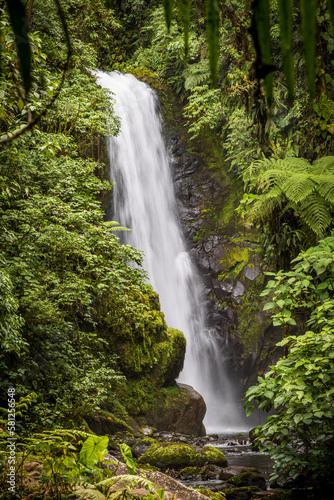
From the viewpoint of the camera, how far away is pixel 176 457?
21.5ft

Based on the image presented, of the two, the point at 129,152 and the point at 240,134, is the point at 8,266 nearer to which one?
the point at 240,134

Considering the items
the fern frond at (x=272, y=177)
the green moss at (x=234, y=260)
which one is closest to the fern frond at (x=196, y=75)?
the green moss at (x=234, y=260)

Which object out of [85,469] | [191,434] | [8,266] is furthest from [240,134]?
[85,469]

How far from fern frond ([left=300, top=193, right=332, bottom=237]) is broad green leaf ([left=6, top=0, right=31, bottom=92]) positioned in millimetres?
4245

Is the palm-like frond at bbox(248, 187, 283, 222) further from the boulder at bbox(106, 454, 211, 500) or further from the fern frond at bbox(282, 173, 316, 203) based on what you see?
the boulder at bbox(106, 454, 211, 500)

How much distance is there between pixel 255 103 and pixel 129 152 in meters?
9.26

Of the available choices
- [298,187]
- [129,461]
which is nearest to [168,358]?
[298,187]

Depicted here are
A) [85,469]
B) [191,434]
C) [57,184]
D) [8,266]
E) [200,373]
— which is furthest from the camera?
[200,373]

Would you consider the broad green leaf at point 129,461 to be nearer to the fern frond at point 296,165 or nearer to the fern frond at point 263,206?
the fern frond at point 263,206

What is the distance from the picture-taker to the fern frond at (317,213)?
4323 mm

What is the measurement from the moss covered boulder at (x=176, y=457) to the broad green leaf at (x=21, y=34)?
22.4ft

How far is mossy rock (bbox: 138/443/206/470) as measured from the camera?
Result: 21.1 ft

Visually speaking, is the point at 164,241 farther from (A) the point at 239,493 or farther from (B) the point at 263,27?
(B) the point at 263,27

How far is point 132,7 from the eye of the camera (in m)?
16.5
